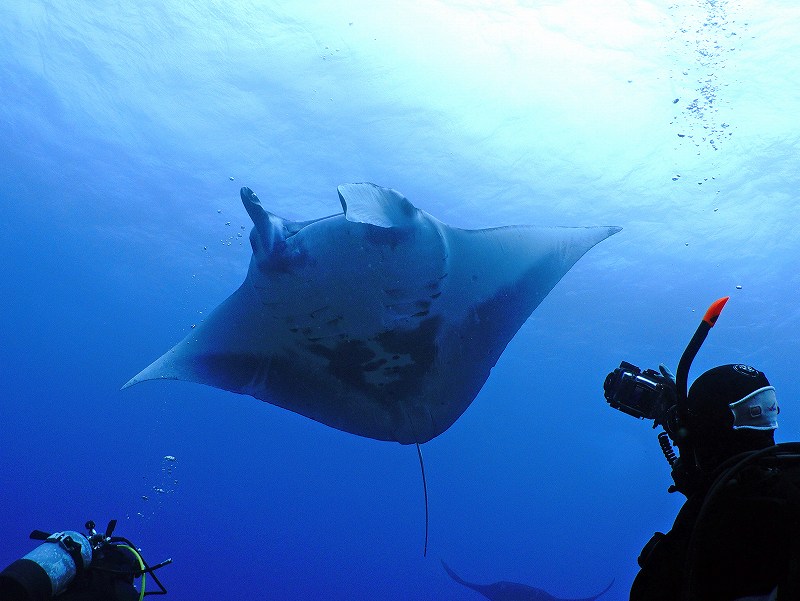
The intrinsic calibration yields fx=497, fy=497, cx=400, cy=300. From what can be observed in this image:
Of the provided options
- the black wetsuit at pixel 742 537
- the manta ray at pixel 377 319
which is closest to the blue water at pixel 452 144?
the manta ray at pixel 377 319

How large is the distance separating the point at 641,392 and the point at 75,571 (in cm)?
337

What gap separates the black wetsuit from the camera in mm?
1203

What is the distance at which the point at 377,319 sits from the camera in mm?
3529

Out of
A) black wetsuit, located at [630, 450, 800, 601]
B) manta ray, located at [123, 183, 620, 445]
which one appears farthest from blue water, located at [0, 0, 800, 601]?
black wetsuit, located at [630, 450, 800, 601]

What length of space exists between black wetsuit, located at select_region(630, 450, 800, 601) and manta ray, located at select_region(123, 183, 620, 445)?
235cm

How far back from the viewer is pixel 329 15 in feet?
33.7

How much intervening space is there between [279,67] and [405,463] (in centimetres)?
6456

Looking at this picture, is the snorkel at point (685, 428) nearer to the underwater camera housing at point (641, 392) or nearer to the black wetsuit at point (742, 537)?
the underwater camera housing at point (641, 392)

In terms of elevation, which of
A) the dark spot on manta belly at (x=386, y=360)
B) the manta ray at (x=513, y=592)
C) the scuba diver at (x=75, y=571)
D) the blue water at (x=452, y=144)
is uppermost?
the blue water at (x=452, y=144)

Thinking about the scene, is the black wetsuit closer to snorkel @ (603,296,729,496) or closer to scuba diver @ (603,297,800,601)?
scuba diver @ (603,297,800,601)

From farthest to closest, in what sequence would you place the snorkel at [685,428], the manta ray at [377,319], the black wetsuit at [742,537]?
the manta ray at [377,319] < the snorkel at [685,428] < the black wetsuit at [742,537]

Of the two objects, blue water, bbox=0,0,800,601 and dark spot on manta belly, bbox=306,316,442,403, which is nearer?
dark spot on manta belly, bbox=306,316,442,403

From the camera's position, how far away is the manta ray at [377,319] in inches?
132

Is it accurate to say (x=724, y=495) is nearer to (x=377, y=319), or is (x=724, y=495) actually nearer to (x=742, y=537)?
(x=742, y=537)
